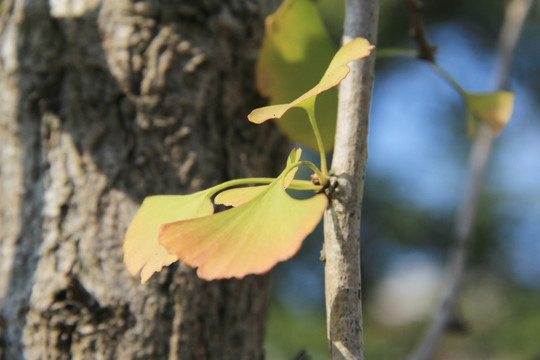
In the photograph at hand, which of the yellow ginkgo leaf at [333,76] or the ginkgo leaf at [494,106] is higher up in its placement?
the yellow ginkgo leaf at [333,76]

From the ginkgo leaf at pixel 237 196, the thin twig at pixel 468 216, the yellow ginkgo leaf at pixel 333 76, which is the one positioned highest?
the yellow ginkgo leaf at pixel 333 76

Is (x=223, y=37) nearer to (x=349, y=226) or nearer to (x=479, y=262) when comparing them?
(x=349, y=226)

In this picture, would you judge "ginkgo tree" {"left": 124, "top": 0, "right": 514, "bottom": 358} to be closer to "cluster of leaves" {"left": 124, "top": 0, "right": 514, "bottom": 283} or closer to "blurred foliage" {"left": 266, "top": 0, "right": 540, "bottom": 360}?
"cluster of leaves" {"left": 124, "top": 0, "right": 514, "bottom": 283}

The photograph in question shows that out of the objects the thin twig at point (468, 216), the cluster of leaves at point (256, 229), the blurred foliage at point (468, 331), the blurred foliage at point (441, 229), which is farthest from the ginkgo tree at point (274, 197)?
the blurred foliage at point (441, 229)

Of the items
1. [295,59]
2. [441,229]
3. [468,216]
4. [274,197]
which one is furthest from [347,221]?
[441,229]

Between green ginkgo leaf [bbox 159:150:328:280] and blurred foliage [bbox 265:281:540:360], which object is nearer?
green ginkgo leaf [bbox 159:150:328:280]

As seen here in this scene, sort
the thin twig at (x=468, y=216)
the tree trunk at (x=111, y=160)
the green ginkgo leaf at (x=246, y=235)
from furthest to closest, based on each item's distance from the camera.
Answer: the thin twig at (x=468, y=216) → the tree trunk at (x=111, y=160) → the green ginkgo leaf at (x=246, y=235)

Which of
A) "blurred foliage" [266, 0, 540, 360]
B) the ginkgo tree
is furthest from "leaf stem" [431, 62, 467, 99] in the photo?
"blurred foliage" [266, 0, 540, 360]

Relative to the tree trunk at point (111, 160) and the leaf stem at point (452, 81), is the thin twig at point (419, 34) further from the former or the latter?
the tree trunk at point (111, 160)
